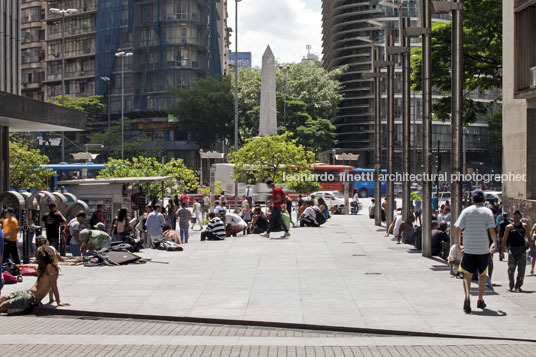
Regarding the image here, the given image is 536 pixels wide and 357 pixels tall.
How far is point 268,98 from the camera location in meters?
60.7

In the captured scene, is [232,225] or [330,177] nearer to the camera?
[232,225]

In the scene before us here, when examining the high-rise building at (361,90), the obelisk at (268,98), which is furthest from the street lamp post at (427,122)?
the high-rise building at (361,90)

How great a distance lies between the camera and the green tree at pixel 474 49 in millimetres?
34906

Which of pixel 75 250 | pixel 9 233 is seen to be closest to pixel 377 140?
pixel 75 250

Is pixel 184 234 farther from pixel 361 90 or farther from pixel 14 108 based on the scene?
pixel 361 90

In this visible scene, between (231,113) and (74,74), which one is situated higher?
(74,74)

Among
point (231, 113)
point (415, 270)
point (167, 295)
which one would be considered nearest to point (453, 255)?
point (415, 270)

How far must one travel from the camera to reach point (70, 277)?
655 inches

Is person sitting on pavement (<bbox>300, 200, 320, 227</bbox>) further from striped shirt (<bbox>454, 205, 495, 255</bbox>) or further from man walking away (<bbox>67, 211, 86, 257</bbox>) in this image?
striped shirt (<bbox>454, 205, 495, 255</bbox>)

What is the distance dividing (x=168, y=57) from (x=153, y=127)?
912 centimetres

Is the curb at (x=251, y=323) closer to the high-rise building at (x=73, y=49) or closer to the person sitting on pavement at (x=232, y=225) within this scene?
the person sitting on pavement at (x=232, y=225)

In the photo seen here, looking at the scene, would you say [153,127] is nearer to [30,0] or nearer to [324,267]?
[30,0]

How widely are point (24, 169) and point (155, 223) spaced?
88.2ft

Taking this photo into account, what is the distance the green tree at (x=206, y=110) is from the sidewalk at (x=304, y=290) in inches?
2523
